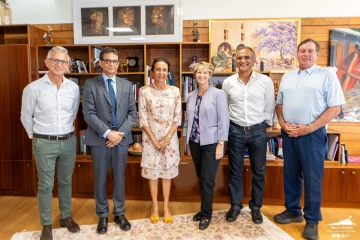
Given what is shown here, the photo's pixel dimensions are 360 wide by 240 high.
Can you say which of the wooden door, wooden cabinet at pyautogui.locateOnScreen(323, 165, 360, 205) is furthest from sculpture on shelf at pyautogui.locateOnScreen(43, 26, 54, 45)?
wooden cabinet at pyautogui.locateOnScreen(323, 165, 360, 205)

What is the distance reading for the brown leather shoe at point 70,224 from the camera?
2.48 metres

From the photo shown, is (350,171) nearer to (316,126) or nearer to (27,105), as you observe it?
(316,126)

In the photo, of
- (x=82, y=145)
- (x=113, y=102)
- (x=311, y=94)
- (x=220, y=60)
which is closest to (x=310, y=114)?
(x=311, y=94)

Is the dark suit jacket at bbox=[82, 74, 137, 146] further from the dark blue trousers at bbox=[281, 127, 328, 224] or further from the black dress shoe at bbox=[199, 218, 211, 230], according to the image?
the dark blue trousers at bbox=[281, 127, 328, 224]

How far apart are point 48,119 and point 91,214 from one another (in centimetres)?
115

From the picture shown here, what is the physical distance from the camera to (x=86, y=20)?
346 centimetres

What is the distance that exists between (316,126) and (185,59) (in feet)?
5.85

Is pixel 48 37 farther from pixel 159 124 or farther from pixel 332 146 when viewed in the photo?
pixel 332 146

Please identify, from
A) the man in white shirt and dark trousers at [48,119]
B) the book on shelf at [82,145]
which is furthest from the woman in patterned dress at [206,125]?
the book on shelf at [82,145]

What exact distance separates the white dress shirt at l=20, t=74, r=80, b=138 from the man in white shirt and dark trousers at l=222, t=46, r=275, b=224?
1471mm

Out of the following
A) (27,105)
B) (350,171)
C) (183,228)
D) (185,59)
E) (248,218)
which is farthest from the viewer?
(185,59)

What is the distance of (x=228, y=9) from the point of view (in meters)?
3.38

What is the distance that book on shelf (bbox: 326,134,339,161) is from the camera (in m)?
2.99

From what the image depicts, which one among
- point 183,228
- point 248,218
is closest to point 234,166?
point 248,218
